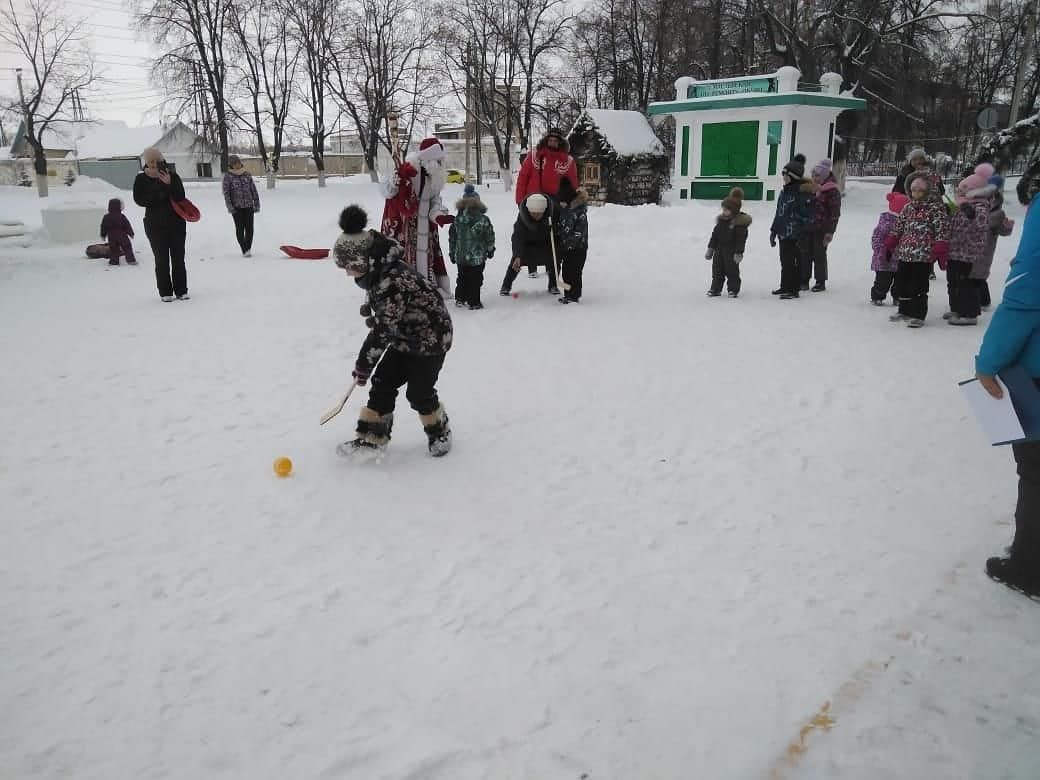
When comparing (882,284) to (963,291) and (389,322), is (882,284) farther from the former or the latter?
(389,322)

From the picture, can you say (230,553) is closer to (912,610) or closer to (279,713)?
(279,713)

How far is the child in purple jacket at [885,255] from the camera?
312 inches

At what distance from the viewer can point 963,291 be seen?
300 inches

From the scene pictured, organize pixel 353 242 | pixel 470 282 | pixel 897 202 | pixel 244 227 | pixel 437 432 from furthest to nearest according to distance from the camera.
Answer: pixel 244 227, pixel 470 282, pixel 897 202, pixel 437 432, pixel 353 242

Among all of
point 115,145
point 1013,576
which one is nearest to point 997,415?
point 1013,576

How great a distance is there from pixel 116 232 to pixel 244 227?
197 cm

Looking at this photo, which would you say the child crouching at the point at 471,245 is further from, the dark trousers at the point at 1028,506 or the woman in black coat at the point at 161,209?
the dark trousers at the point at 1028,506

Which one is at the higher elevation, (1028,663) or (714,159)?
(714,159)

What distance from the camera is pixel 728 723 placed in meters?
2.46

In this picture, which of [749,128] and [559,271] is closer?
[559,271]

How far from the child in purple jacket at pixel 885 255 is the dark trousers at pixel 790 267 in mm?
879

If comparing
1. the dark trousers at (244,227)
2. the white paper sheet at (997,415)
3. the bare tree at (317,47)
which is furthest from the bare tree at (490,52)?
the white paper sheet at (997,415)

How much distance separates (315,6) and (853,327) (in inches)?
1306

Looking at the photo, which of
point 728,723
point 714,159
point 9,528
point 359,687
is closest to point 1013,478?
point 728,723
